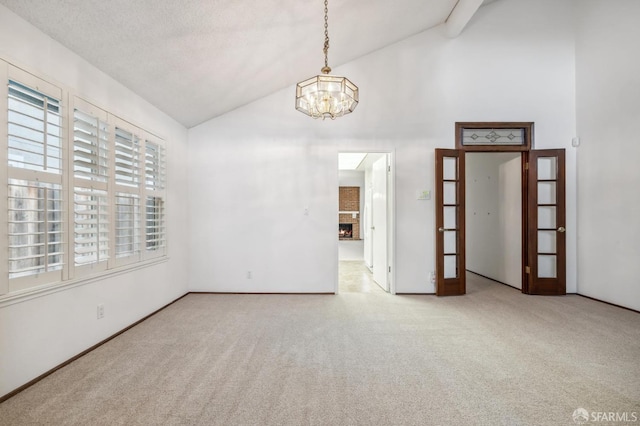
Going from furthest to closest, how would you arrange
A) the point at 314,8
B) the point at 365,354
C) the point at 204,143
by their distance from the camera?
the point at 204,143 < the point at 314,8 < the point at 365,354

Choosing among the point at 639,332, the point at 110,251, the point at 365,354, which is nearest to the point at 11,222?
the point at 110,251

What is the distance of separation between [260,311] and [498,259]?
418 cm

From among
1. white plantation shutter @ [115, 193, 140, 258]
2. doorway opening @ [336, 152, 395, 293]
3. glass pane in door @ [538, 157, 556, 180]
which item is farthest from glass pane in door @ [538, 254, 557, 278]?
white plantation shutter @ [115, 193, 140, 258]

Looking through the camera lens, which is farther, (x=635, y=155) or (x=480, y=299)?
(x=480, y=299)

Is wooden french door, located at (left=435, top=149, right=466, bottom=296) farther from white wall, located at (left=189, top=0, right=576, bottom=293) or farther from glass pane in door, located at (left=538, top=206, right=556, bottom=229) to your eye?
glass pane in door, located at (left=538, top=206, right=556, bottom=229)

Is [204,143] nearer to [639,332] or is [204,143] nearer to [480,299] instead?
[480,299]

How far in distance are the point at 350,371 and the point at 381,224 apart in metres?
2.99

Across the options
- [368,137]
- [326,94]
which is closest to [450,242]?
[368,137]

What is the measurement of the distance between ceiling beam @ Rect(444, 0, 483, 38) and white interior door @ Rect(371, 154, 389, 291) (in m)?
1.97

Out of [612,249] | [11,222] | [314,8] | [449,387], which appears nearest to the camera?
[11,222]

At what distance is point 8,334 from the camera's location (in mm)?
1835

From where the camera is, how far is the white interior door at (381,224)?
454 cm

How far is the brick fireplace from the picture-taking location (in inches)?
468

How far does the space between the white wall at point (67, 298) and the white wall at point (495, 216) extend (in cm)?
514
